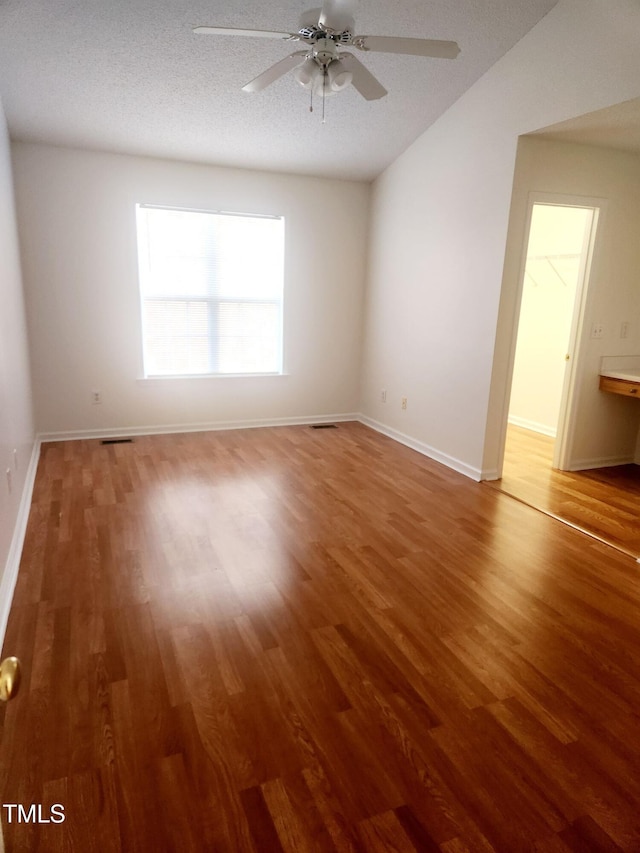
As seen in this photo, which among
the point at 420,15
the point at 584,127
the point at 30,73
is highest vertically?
the point at 420,15

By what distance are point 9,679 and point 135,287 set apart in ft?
15.2

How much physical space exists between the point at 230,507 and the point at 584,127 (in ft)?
11.1

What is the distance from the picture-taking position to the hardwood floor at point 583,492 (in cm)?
329

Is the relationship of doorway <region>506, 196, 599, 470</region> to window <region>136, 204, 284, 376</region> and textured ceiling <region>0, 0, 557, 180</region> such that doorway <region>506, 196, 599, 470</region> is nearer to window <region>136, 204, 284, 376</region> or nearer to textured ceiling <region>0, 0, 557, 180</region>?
textured ceiling <region>0, 0, 557, 180</region>

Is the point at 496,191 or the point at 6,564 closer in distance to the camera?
the point at 6,564

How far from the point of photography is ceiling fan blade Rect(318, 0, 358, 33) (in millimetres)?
2045

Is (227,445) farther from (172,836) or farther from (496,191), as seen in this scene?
(172,836)

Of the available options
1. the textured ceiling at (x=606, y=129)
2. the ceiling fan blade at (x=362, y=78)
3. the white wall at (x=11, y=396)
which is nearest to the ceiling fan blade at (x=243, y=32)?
the ceiling fan blade at (x=362, y=78)

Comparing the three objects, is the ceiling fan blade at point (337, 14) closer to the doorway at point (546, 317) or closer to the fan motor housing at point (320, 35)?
the fan motor housing at point (320, 35)

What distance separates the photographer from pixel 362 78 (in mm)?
2562

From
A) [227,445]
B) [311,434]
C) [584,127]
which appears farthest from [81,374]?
[584,127]

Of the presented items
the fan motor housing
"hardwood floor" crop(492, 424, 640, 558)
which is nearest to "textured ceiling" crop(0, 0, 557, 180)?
the fan motor housing

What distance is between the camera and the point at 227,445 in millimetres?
4914

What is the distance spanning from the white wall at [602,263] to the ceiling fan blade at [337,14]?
1935mm
